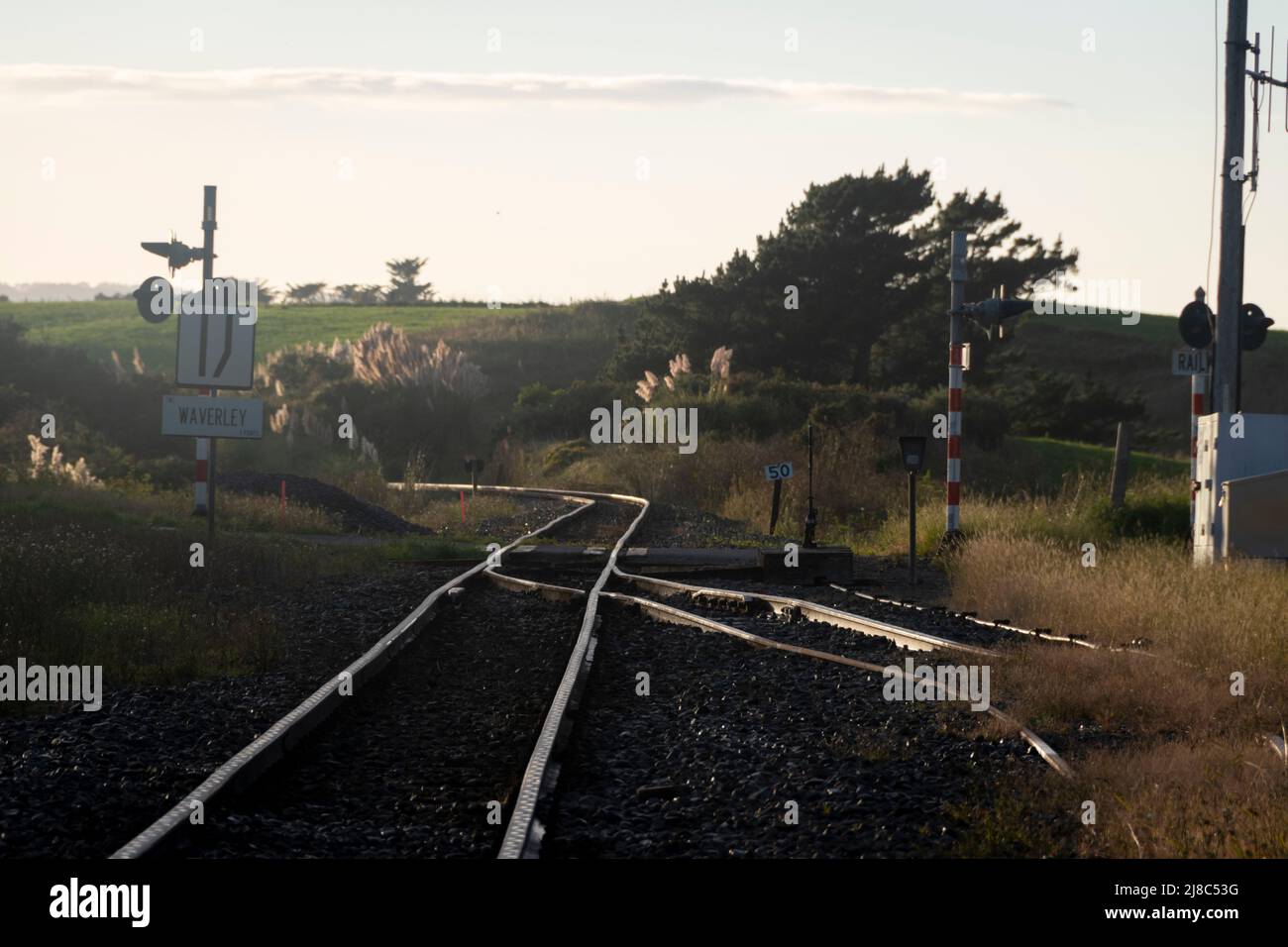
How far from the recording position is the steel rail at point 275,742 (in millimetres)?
5641

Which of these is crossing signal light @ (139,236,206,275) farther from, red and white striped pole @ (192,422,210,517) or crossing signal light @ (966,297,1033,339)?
crossing signal light @ (966,297,1033,339)

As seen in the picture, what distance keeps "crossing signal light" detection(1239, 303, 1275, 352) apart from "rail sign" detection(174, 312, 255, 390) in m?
12.7

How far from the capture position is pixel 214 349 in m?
17.1

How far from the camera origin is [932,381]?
184 feet

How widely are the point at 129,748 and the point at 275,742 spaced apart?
2.94 ft

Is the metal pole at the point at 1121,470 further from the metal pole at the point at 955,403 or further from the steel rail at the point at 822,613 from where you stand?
the steel rail at the point at 822,613

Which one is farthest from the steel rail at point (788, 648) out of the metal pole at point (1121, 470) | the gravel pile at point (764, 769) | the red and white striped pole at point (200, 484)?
the red and white striped pole at point (200, 484)

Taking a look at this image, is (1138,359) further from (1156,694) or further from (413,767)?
(413,767)

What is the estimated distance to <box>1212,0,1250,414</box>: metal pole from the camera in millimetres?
15266

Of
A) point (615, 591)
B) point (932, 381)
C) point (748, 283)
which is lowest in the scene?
point (615, 591)
